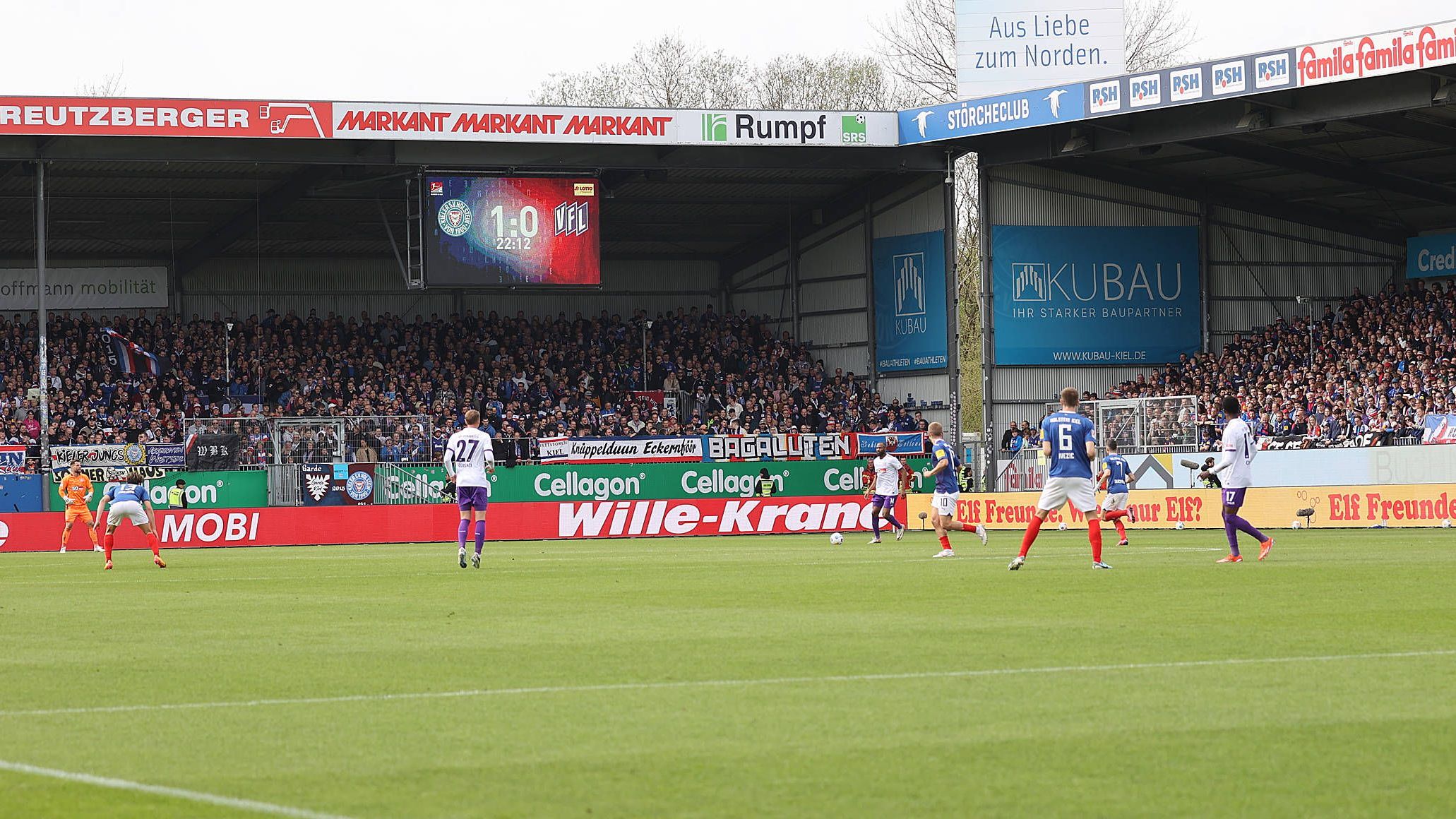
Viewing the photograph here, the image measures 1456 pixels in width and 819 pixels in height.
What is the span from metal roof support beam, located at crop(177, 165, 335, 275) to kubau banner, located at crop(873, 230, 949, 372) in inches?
660

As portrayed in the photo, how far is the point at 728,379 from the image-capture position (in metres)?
57.5

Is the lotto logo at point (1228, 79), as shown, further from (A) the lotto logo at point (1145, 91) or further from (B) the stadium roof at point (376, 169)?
(B) the stadium roof at point (376, 169)

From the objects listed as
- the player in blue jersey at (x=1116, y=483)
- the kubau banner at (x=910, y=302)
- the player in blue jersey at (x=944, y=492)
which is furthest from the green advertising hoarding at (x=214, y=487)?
the player in blue jersey at (x=944, y=492)

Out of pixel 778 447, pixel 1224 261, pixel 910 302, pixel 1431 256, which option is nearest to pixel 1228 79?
pixel 1224 261

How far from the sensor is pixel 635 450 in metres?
51.6

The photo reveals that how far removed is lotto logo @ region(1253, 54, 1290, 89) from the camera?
42.8 metres

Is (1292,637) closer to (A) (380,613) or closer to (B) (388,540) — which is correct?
(A) (380,613)

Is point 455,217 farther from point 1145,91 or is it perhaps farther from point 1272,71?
point 1272,71

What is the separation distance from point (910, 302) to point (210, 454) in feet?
68.6

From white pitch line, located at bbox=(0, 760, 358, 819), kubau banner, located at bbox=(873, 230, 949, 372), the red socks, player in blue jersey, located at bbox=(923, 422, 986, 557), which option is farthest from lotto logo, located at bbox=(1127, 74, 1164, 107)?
white pitch line, located at bbox=(0, 760, 358, 819)

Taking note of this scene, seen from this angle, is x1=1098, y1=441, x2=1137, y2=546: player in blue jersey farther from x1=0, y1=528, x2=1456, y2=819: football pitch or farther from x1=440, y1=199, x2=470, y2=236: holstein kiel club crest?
x1=440, y1=199, x2=470, y2=236: holstein kiel club crest

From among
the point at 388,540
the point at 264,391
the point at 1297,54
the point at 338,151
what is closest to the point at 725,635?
the point at 388,540

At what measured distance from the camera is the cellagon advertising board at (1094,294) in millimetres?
53375

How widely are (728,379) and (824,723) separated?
49.1 meters
